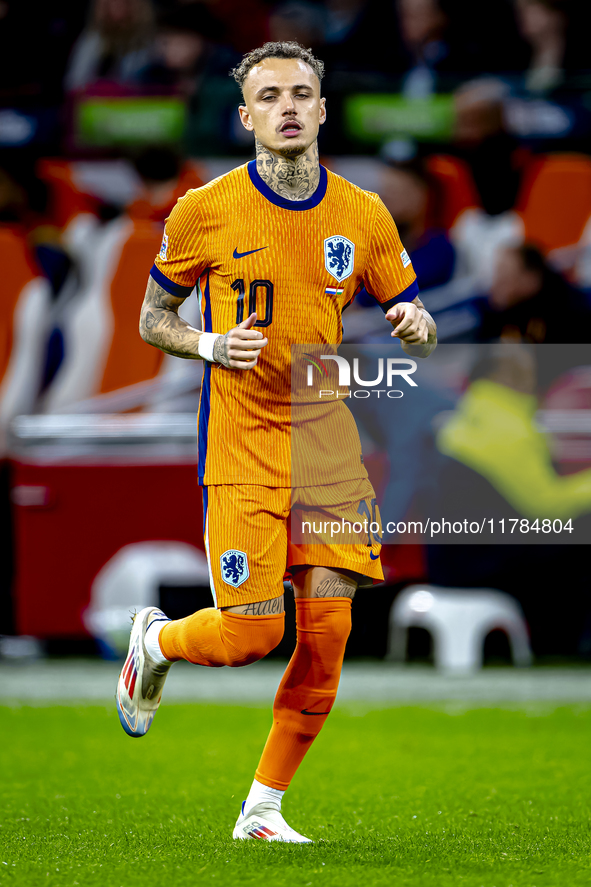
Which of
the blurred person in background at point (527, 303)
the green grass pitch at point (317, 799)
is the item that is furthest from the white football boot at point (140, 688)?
the blurred person in background at point (527, 303)

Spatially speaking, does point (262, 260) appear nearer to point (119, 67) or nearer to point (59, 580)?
point (59, 580)

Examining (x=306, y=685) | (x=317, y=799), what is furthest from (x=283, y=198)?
(x=317, y=799)

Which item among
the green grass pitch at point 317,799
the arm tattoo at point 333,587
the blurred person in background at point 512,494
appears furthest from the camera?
the blurred person in background at point 512,494

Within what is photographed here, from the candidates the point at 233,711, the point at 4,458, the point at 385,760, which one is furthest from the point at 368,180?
the point at 385,760

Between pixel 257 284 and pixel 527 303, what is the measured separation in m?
3.85

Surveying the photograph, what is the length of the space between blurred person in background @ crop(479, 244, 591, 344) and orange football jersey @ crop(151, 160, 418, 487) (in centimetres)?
356

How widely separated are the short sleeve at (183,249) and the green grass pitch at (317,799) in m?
1.52

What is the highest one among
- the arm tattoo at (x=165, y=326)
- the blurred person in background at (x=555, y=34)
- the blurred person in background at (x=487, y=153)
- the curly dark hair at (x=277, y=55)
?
the blurred person in background at (x=555, y=34)

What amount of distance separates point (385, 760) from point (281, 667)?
7.09ft

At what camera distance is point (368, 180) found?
26.2 feet

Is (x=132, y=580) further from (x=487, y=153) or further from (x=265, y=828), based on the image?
(x=487, y=153)

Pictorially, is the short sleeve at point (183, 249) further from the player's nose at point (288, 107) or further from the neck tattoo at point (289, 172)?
the player's nose at point (288, 107)

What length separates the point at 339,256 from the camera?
2994 mm

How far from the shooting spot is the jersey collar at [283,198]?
9.78 ft
